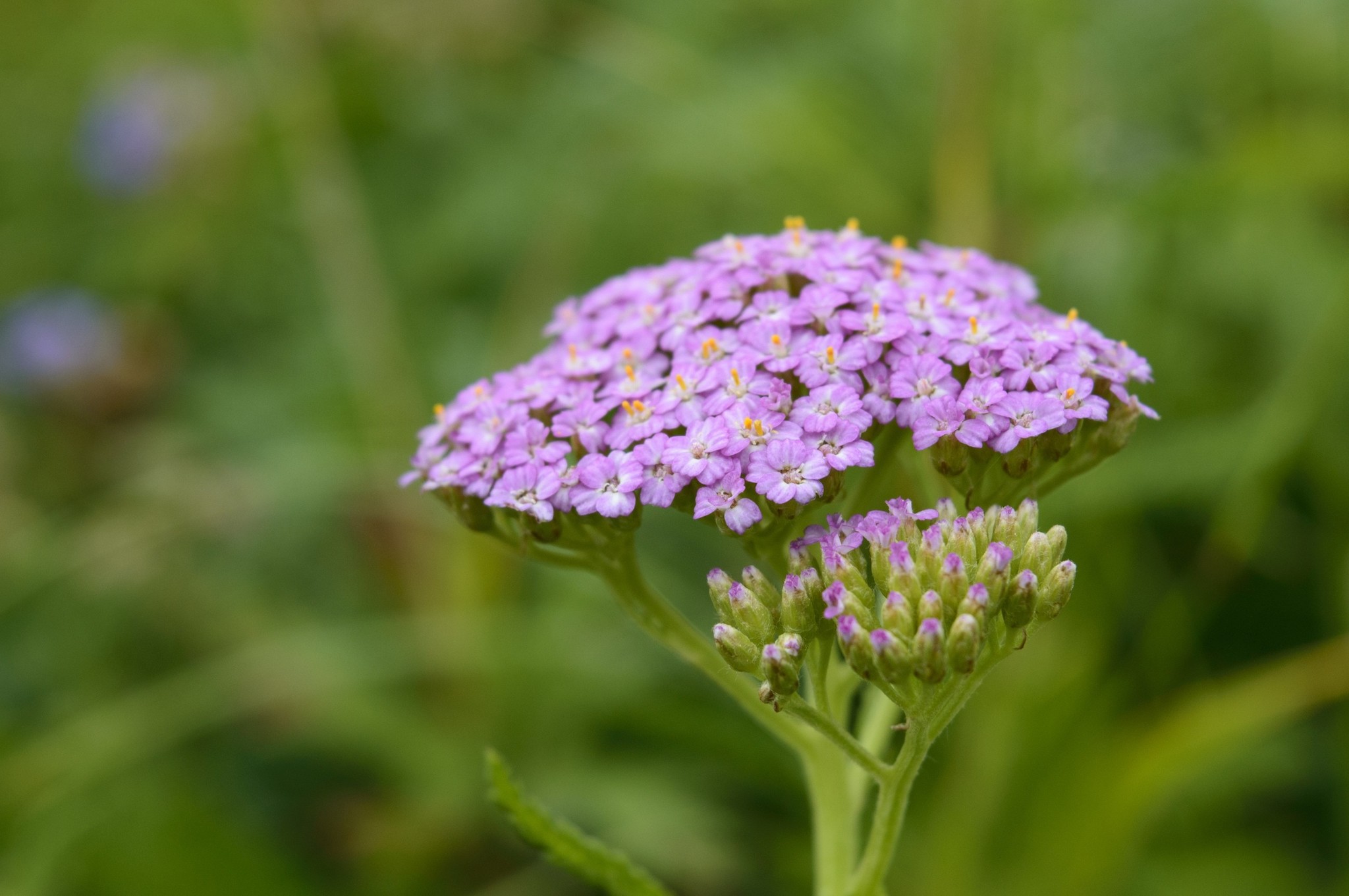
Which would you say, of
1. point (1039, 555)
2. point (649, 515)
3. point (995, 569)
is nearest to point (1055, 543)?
point (1039, 555)

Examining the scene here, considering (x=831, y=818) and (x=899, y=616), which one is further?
(x=831, y=818)

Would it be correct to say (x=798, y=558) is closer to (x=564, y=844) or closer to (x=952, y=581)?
(x=952, y=581)

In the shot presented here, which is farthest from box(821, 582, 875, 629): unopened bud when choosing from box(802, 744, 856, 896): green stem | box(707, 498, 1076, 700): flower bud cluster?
box(802, 744, 856, 896): green stem

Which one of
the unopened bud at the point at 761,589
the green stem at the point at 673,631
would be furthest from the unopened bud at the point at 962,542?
the green stem at the point at 673,631

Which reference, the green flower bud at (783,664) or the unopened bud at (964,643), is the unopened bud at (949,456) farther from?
the green flower bud at (783,664)

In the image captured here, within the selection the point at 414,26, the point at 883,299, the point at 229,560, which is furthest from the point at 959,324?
the point at 414,26

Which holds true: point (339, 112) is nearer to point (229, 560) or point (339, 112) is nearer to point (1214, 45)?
point (229, 560)

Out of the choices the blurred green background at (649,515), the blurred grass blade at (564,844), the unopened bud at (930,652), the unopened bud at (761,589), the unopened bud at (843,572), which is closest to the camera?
the unopened bud at (930,652)
